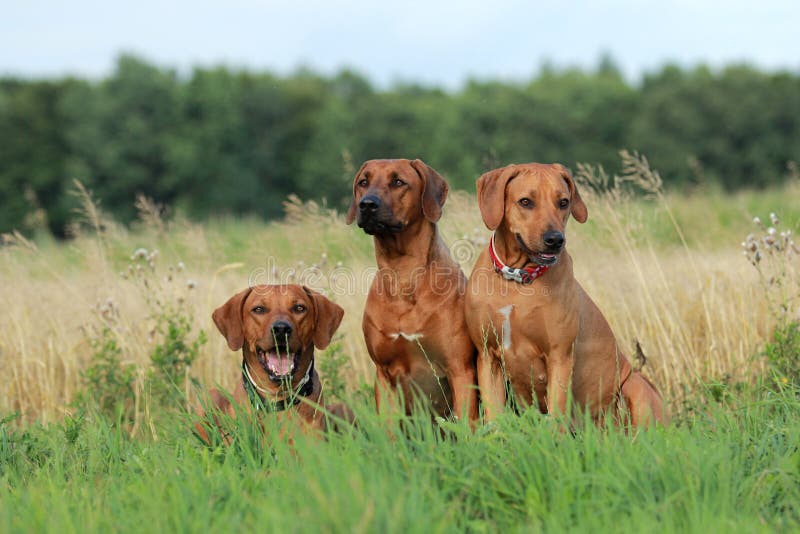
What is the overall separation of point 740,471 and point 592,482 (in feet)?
2.10

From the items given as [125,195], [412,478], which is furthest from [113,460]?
[125,195]

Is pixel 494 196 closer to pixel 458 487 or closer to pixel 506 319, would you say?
pixel 506 319

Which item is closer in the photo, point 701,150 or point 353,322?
point 353,322

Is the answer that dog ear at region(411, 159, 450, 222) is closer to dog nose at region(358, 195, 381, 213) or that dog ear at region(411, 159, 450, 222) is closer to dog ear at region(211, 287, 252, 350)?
dog nose at region(358, 195, 381, 213)

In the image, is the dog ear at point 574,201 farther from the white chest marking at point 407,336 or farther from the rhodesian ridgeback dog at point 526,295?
the white chest marking at point 407,336

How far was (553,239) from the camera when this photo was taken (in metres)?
4.43

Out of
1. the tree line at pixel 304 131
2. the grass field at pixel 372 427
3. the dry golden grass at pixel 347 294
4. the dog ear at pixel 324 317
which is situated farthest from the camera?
the tree line at pixel 304 131

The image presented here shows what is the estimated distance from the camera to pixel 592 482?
3.26 metres

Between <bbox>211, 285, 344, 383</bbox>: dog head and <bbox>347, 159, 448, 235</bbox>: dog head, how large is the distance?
1.87 ft

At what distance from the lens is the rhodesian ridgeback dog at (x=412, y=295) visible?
4.97 metres

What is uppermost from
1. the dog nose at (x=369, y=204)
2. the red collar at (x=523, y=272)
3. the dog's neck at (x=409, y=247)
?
the dog nose at (x=369, y=204)

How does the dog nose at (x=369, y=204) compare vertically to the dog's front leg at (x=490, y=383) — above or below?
above

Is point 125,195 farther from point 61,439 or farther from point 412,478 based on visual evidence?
point 412,478

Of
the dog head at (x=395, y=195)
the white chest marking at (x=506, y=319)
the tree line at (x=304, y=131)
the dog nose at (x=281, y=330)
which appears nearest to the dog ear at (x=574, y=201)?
the white chest marking at (x=506, y=319)
